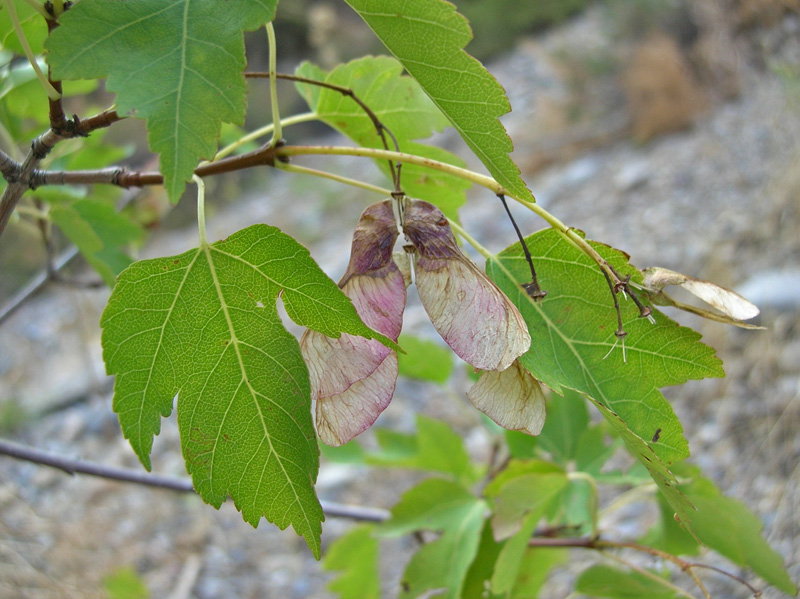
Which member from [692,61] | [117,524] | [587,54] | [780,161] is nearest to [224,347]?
[117,524]

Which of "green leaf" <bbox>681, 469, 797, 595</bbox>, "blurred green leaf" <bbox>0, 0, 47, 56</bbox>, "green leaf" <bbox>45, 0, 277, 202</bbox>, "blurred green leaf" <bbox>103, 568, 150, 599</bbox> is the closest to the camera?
"green leaf" <bbox>45, 0, 277, 202</bbox>

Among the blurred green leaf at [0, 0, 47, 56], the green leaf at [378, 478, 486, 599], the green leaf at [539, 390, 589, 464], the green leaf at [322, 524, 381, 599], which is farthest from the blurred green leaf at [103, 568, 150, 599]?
the blurred green leaf at [0, 0, 47, 56]

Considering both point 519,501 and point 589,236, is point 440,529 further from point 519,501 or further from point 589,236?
point 589,236

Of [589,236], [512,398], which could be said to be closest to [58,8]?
[512,398]

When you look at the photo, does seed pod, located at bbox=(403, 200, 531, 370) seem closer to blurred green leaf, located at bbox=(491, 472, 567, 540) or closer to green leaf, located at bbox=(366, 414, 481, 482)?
blurred green leaf, located at bbox=(491, 472, 567, 540)

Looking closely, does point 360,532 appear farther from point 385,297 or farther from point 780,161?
point 780,161

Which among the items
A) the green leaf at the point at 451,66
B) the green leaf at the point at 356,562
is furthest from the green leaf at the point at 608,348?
the green leaf at the point at 356,562
